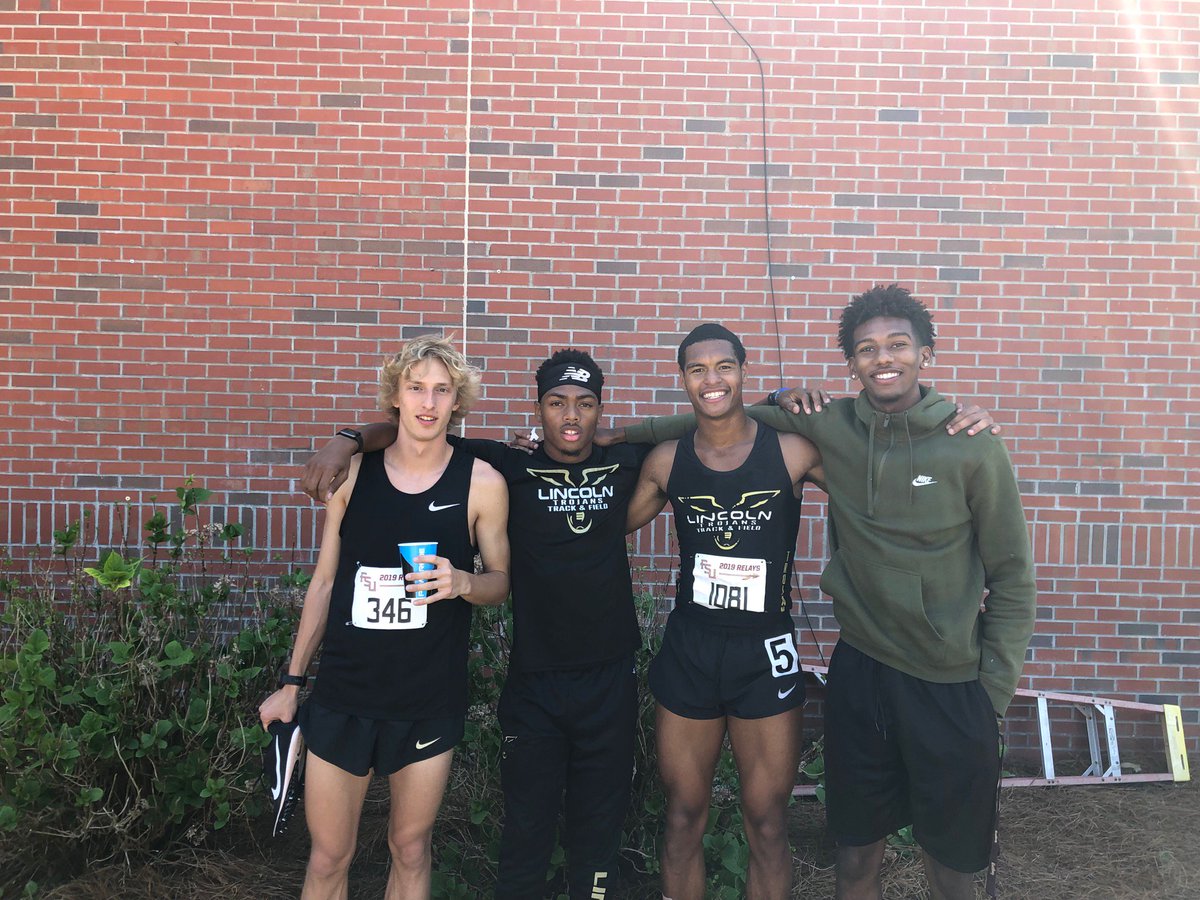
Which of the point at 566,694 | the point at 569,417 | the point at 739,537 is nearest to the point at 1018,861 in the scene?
the point at 739,537

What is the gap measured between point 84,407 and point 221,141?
1576mm

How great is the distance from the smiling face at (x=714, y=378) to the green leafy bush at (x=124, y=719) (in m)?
1.88

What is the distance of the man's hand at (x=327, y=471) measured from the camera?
2824mm

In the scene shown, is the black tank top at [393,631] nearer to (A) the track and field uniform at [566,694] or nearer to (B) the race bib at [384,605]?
(B) the race bib at [384,605]

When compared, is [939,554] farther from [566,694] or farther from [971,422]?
[566,694]

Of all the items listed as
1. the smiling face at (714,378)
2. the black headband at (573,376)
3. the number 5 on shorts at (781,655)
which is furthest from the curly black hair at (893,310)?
the number 5 on shorts at (781,655)

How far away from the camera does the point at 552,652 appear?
3109 mm

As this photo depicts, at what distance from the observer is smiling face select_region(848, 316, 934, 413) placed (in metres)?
3.03

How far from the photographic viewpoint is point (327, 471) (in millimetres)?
2842

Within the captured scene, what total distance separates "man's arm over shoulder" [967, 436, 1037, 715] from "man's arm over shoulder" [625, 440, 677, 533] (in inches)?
39.6

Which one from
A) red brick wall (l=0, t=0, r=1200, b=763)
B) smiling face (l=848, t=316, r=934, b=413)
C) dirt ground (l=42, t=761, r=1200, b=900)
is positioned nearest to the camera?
smiling face (l=848, t=316, r=934, b=413)

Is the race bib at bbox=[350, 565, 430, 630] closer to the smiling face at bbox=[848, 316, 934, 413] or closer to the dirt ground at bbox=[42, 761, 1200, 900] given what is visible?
the dirt ground at bbox=[42, 761, 1200, 900]

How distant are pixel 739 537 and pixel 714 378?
1.79 feet

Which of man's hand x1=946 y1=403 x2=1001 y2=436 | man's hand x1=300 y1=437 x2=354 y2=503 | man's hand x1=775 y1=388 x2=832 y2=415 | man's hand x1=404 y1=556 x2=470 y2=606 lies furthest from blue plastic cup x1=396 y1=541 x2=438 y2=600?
man's hand x1=946 y1=403 x2=1001 y2=436
